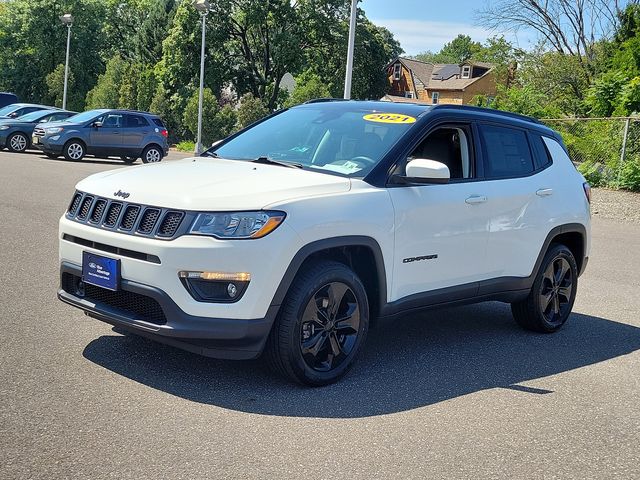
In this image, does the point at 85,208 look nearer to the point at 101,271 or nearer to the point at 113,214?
the point at 113,214

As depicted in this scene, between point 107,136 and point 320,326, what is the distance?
2120cm

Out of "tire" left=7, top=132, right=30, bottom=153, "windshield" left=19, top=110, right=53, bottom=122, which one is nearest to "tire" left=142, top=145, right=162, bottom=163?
"windshield" left=19, top=110, right=53, bottom=122

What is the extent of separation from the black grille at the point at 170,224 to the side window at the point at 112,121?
2124 centimetres

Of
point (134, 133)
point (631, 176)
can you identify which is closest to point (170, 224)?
point (631, 176)

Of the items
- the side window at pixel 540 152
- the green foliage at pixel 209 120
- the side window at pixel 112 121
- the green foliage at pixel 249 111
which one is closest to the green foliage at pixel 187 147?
the green foliage at pixel 209 120

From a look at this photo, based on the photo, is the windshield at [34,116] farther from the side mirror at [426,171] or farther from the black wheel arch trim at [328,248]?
the black wheel arch trim at [328,248]

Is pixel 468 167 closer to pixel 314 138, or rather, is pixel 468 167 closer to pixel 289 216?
pixel 314 138

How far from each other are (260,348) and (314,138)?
187 centimetres

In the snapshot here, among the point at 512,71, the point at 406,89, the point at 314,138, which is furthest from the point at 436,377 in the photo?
the point at 406,89

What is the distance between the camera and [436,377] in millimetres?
5555

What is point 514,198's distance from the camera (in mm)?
6508

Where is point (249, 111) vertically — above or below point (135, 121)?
above

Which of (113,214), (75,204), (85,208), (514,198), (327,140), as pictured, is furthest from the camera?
(514,198)

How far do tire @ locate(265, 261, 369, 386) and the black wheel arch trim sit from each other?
0.36 feet
